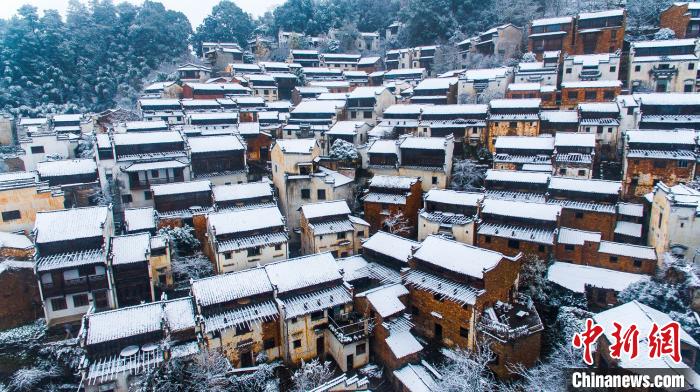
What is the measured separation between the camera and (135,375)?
24453mm

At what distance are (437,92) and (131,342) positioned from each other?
4913 cm

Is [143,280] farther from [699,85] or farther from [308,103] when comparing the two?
[699,85]

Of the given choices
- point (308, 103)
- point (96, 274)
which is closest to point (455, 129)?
point (308, 103)

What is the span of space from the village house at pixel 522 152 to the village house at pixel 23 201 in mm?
42556

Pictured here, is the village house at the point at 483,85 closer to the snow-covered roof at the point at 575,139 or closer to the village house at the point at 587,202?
the snow-covered roof at the point at 575,139

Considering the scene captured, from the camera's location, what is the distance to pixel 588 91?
171ft

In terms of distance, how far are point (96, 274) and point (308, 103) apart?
125ft

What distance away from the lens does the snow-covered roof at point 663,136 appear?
128ft

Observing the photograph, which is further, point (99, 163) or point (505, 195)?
point (99, 163)

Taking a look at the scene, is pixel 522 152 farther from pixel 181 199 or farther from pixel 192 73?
pixel 192 73

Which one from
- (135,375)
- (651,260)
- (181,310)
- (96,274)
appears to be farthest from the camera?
(651,260)

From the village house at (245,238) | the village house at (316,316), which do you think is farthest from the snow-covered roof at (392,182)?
the village house at (316,316)

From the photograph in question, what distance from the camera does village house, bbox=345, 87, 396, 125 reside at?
60.7 metres

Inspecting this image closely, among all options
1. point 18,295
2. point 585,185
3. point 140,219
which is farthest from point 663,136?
point 18,295
